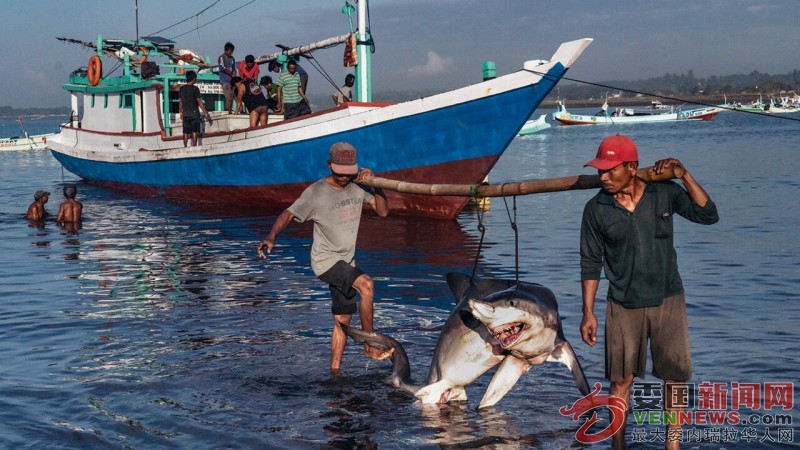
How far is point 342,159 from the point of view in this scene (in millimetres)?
7039

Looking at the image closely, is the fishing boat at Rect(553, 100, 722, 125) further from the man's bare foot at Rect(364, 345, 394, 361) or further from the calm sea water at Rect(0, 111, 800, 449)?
the man's bare foot at Rect(364, 345, 394, 361)

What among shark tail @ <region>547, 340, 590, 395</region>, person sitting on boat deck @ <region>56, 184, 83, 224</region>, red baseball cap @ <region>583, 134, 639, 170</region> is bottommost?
shark tail @ <region>547, 340, 590, 395</region>

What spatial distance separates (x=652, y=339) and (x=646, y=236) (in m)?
0.66

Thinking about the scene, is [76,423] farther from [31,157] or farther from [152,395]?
[31,157]

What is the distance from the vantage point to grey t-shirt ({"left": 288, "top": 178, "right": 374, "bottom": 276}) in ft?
23.4

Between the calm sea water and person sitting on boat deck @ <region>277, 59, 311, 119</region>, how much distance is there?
248 cm

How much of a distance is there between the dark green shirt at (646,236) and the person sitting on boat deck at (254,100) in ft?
48.7

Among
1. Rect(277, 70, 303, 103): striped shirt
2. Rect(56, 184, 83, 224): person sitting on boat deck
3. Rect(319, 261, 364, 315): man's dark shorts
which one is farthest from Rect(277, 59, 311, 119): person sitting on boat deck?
Rect(319, 261, 364, 315): man's dark shorts

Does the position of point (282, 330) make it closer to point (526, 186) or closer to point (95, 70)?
point (526, 186)

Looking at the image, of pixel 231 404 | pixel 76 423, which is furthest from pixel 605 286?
pixel 76 423

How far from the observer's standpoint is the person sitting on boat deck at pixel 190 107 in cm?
1994

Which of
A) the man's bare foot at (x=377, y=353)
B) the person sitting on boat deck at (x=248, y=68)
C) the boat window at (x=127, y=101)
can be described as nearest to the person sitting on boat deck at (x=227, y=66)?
the person sitting on boat deck at (x=248, y=68)

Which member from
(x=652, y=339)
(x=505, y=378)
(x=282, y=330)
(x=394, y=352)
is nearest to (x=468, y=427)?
(x=505, y=378)

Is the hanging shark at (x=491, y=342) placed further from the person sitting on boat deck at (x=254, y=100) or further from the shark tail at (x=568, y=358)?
the person sitting on boat deck at (x=254, y=100)
